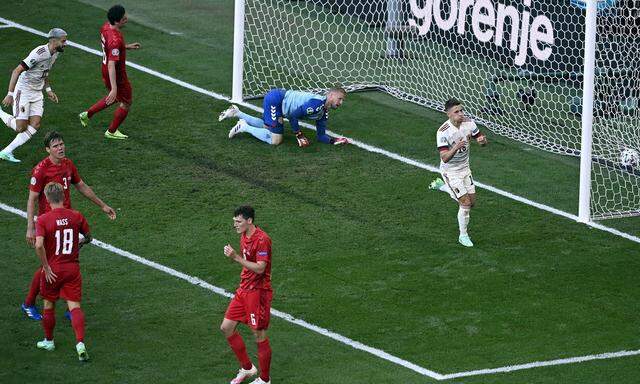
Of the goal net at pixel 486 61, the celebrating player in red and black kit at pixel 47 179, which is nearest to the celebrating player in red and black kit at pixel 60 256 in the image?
the celebrating player in red and black kit at pixel 47 179

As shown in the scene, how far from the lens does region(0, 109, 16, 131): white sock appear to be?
59.9ft

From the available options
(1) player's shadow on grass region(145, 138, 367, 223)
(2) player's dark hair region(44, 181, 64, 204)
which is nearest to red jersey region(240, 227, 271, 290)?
(2) player's dark hair region(44, 181, 64, 204)

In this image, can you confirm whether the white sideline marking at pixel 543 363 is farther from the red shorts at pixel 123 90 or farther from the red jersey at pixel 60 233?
the red shorts at pixel 123 90

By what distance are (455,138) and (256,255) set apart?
187 inches

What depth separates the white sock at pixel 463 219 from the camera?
16062mm

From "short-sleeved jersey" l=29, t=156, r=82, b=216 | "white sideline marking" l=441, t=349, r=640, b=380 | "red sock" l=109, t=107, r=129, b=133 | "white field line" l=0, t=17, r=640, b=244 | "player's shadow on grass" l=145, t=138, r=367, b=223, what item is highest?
"short-sleeved jersey" l=29, t=156, r=82, b=216

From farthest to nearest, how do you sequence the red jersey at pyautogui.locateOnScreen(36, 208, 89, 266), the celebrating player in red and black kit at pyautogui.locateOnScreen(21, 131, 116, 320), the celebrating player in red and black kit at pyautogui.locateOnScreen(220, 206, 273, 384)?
the celebrating player in red and black kit at pyautogui.locateOnScreen(21, 131, 116, 320), the red jersey at pyautogui.locateOnScreen(36, 208, 89, 266), the celebrating player in red and black kit at pyautogui.locateOnScreen(220, 206, 273, 384)

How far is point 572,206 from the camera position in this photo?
58.1 ft

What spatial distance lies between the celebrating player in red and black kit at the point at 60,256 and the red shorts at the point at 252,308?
161 cm

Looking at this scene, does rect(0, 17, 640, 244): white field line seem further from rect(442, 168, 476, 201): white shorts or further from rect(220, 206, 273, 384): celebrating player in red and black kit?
rect(220, 206, 273, 384): celebrating player in red and black kit

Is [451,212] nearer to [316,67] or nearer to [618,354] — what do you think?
[618,354]

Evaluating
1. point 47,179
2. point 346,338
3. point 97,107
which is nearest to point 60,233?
point 47,179

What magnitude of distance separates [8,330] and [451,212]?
6.54m

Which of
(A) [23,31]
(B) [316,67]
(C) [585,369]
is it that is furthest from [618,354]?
(A) [23,31]
